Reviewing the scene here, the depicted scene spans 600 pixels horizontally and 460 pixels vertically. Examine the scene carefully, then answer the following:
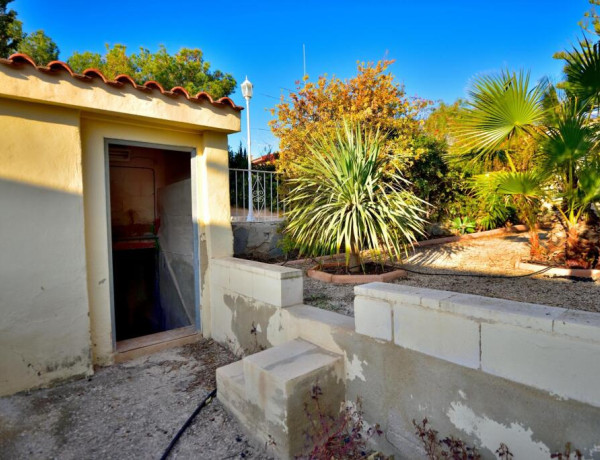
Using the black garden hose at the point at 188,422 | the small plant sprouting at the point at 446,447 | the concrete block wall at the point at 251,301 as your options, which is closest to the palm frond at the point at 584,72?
the concrete block wall at the point at 251,301

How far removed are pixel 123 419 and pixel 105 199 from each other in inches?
84.6

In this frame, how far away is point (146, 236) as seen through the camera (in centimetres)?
676

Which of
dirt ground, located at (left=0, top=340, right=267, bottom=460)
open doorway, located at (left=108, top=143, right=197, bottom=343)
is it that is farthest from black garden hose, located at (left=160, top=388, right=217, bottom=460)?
open doorway, located at (left=108, top=143, right=197, bottom=343)

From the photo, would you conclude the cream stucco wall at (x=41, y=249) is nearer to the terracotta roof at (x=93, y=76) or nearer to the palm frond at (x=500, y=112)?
the terracotta roof at (x=93, y=76)

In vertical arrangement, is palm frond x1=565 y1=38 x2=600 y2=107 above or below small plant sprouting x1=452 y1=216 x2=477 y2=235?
above

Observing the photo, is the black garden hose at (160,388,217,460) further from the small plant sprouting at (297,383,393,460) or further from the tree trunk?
the tree trunk

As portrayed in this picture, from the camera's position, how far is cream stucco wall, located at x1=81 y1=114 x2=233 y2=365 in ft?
11.6

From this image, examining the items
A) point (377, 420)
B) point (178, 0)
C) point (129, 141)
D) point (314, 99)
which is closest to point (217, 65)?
point (178, 0)

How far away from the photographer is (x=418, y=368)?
2.04 meters

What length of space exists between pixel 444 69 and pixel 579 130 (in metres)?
10.8

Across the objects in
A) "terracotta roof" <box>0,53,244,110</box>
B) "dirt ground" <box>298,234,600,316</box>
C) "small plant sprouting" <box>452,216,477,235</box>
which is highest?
"terracotta roof" <box>0,53,244,110</box>

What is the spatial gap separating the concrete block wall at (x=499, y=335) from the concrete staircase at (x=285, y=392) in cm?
50

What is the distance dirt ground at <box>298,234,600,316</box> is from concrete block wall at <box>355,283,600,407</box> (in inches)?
51.4

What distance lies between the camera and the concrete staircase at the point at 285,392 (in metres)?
2.22
